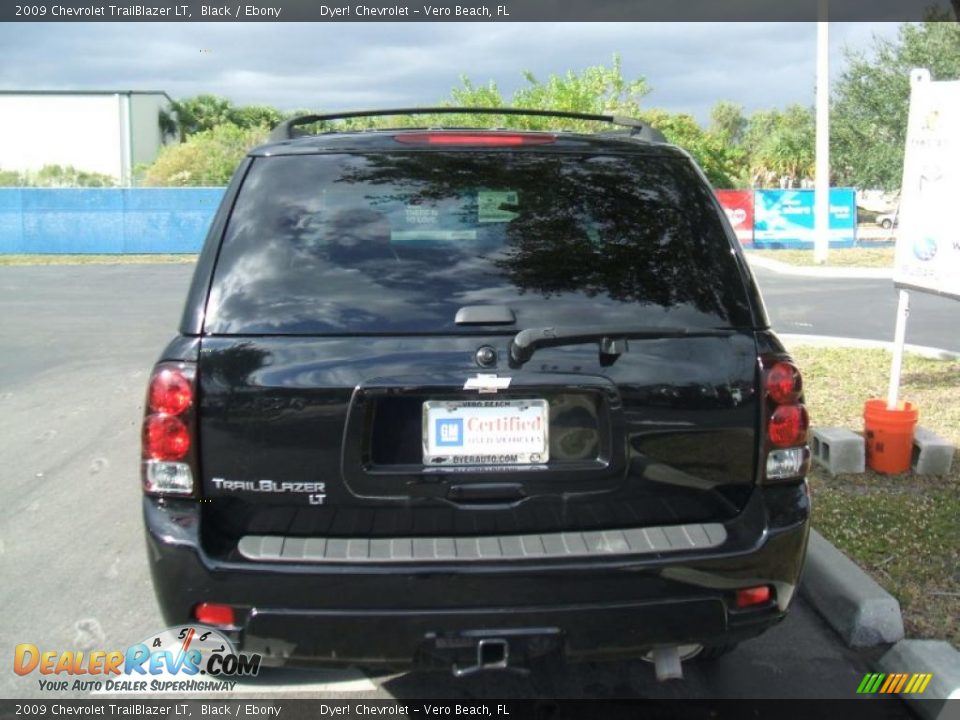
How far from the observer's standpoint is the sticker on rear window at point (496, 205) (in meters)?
3.07

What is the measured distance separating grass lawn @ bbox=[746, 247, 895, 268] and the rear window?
2024 cm

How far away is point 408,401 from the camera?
9.08 feet

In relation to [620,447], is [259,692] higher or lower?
lower

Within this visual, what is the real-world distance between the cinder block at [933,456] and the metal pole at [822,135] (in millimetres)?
17428

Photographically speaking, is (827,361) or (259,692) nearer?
(259,692)

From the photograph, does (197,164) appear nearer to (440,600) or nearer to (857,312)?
(857,312)

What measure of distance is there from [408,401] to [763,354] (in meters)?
1.10

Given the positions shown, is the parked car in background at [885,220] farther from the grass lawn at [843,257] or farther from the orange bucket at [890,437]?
the orange bucket at [890,437]

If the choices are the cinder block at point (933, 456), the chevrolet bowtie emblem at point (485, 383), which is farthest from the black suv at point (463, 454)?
the cinder block at point (933, 456)

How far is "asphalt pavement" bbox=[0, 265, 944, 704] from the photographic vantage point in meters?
3.57

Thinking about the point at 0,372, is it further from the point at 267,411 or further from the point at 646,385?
the point at 646,385

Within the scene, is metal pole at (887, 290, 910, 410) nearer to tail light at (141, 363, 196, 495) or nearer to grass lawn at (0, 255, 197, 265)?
tail light at (141, 363, 196, 495)

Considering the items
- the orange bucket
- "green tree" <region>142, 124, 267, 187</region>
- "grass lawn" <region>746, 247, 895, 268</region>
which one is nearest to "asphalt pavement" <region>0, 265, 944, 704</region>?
the orange bucket

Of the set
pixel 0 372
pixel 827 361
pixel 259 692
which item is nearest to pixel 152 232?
pixel 0 372
